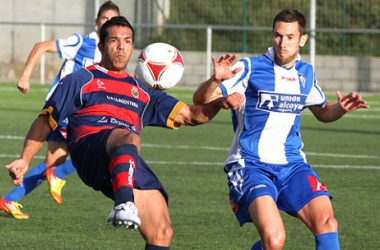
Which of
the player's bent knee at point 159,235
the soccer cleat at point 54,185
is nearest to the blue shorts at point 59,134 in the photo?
the soccer cleat at point 54,185

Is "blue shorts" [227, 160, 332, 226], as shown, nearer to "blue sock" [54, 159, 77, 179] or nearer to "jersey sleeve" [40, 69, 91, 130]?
"jersey sleeve" [40, 69, 91, 130]

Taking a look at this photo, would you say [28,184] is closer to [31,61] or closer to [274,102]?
[31,61]

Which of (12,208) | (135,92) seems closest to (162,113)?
(135,92)

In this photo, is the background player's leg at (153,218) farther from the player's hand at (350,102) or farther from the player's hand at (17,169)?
the player's hand at (350,102)

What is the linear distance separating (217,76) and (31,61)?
12.1 feet

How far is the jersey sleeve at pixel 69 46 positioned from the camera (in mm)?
9148

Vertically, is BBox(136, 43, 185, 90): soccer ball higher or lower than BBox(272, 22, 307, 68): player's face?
lower

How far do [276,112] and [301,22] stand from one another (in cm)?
65

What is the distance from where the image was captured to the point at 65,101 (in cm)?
541

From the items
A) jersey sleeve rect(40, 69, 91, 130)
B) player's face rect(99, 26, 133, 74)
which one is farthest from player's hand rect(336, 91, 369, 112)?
jersey sleeve rect(40, 69, 91, 130)

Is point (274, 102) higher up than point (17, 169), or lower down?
higher up

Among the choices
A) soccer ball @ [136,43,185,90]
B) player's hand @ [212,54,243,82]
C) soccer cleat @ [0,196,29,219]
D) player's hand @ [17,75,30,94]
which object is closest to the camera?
player's hand @ [212,54,243,82]

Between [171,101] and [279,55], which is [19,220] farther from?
[279,55]

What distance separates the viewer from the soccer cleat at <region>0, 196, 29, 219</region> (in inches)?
305
